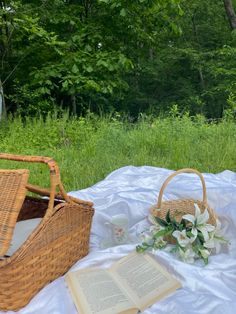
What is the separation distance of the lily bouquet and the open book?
0.10 m

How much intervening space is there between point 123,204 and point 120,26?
530 cm

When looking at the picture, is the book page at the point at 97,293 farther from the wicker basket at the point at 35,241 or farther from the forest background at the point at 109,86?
the forest background at the point at 109,86

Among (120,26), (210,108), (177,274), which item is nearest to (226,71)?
(210,108)

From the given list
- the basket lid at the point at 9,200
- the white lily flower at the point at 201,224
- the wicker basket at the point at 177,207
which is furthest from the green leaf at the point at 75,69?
the basket lid at the point at 9,200

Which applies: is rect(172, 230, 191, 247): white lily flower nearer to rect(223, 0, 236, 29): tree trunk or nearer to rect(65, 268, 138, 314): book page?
rect(65, 268, 138, 314): book page

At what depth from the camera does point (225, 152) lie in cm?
407

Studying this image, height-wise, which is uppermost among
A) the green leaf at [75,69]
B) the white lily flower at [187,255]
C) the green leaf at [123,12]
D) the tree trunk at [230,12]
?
the tree trunk at [230,12]

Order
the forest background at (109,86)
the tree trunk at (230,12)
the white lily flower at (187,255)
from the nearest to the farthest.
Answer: the white lily flower at (187,255), the forest background at (109,86), the tree trunk at (230,12)

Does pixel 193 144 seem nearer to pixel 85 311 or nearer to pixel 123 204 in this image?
pixel 123 204

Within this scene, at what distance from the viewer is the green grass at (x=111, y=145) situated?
3.82 m

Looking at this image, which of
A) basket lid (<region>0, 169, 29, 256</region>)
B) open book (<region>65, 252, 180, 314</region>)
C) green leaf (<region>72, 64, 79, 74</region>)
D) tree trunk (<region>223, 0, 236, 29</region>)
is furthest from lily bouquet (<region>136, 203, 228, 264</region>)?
tree trunk (<region>223, 0, 236, 29</region>)

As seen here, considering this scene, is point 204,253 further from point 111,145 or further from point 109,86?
point 109,86

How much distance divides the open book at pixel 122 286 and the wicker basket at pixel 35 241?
12 centimetres

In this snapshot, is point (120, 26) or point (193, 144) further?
point (120, 26)
